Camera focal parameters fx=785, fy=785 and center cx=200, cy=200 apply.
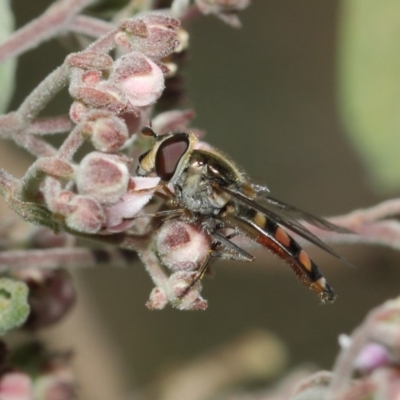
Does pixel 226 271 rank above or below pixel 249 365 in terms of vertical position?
above

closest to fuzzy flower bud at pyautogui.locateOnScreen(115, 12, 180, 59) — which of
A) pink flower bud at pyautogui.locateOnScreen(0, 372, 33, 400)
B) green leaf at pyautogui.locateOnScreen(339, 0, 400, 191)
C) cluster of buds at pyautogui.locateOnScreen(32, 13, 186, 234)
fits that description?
cluster of buds at pyautogui.locateOnScreen(32, 13, 186, 234)

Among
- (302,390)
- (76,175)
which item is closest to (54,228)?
(76,175)

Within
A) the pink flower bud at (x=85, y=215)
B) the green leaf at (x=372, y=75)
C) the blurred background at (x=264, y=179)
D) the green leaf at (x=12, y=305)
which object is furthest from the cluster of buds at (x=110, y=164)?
the blurred background at (x=264, y=179)

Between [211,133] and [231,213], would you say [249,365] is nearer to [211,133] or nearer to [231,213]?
[211,133]

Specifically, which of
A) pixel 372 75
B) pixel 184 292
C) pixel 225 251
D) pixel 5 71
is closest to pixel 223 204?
pixel 225 251

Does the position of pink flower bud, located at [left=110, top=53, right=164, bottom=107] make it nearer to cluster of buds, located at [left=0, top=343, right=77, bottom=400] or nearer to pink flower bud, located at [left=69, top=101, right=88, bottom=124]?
pink flower bud, located at [left=69, top=101, right=88, bottom=124]

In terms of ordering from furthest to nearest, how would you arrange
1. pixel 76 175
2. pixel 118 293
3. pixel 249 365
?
pixel 118 293 < pixel 249 365 < pixel 76 175
